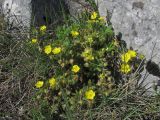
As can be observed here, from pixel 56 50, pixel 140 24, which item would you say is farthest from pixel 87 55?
pixel 140 24

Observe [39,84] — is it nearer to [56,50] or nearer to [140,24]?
[56,50]

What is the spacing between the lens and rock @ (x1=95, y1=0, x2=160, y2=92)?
347 centimetres

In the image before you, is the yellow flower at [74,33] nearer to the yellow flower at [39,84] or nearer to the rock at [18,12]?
the yellow flower at [39,84]

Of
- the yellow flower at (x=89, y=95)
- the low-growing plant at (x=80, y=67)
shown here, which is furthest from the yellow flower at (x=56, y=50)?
the yellow flower at (x=89, y=95)

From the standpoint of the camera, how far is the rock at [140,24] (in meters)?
3.47

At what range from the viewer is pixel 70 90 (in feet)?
10.9

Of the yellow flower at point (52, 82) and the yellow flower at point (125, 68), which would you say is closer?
the yellow flower at point (52, 82)

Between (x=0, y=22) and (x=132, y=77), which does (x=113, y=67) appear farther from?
(x=0, y=22)

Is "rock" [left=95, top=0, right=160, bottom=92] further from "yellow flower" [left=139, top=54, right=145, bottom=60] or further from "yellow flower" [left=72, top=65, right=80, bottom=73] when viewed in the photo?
"yellow flower" [left=72, top=65, right=80, bottom=73]

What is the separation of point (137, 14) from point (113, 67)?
18.4 inches

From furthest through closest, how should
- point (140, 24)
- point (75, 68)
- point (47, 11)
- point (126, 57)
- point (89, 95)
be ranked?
1. point (47, 11)
2. point (140, 24)
3. point (126, 57)
4. point (75, 68)
5. point (89, 95)

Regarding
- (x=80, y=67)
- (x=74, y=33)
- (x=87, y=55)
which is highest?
(x=74, y=33)

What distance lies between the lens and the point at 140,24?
11.6 ft

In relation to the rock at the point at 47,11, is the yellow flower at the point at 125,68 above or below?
below
